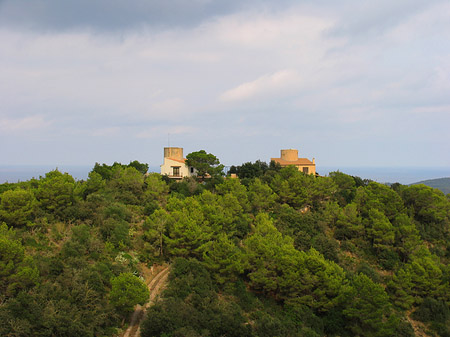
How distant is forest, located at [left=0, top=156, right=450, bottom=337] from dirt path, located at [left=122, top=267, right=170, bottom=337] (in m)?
0.66

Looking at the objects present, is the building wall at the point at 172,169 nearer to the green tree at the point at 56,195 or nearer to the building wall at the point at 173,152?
the building wall at the point at 173,152

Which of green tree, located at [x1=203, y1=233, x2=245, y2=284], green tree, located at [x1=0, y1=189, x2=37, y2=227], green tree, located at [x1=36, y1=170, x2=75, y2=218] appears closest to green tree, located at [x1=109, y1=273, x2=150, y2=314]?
green tree, located at [x1=203, y1=233, x2=245, y2=284]

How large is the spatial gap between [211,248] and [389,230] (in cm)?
1911

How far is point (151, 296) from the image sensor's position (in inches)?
920

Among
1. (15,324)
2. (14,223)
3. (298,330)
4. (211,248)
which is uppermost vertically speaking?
(14,223)

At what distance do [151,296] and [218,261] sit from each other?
17.7ft

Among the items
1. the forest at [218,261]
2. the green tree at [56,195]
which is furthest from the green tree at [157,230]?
the green tree at [56,195]

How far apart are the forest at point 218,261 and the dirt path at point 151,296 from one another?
663 mm

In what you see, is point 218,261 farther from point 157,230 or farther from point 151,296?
point 157,230

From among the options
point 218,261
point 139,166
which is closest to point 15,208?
point 218,261

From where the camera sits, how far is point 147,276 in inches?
1001

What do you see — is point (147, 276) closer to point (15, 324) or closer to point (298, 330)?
point (15, 324)

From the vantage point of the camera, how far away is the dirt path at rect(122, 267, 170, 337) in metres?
20.4

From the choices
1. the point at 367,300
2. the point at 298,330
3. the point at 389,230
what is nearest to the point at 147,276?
the point at 298,330
